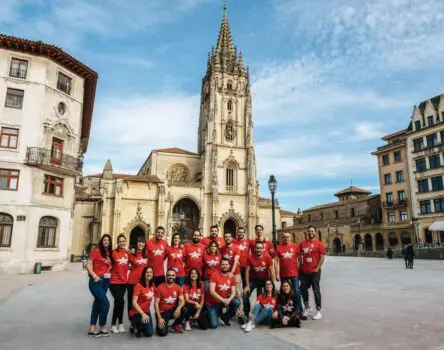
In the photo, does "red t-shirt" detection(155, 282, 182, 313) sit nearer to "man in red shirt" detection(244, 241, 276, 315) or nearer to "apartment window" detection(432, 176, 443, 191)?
"man in red shirt" detection(244, 241, 276, 315)

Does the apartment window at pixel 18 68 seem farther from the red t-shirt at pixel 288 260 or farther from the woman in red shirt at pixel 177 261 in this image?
the red t-shirt at pixel 288 260

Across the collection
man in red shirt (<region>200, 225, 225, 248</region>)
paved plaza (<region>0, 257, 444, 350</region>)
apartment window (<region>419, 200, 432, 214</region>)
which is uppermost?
apartment window (<region>419, 200, 432, 214</region>)

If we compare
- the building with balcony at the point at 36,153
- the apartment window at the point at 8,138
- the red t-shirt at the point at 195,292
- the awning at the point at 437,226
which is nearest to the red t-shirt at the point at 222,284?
the red t-shirt at the point at 195,292

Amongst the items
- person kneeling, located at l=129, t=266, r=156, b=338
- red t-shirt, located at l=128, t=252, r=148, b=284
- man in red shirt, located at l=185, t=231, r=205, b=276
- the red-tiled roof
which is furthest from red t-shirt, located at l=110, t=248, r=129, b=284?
the red-tiled roof

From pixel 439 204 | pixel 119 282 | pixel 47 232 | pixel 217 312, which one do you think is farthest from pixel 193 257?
pixel 439 204

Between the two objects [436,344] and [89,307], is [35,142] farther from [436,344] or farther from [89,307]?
[436,344]

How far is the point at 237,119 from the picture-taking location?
52531 mm

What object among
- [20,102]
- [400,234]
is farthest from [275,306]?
[400,234]

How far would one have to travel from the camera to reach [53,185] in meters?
21.1

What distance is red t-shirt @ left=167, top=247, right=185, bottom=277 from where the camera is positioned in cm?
716

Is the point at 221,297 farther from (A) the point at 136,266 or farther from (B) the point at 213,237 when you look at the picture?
(A) the point at 136,266

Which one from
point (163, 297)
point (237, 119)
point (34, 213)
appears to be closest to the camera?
point (163, 297)

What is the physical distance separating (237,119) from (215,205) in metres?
14.4

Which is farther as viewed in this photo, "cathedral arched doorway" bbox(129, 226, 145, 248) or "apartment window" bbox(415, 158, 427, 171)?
"cathedral arched doorway" bbox(129, 226, 145, 248)
